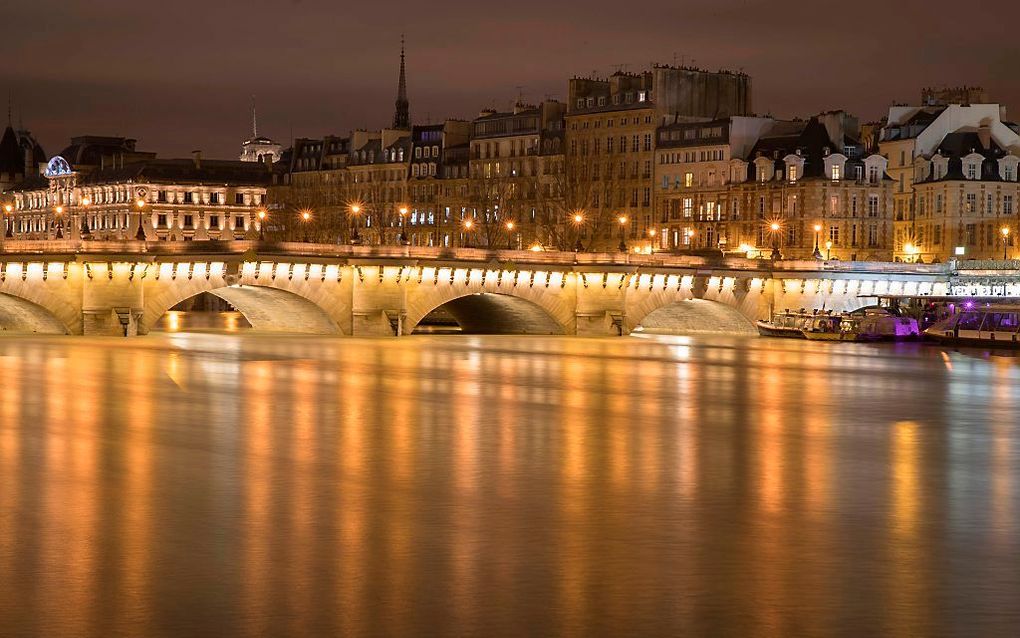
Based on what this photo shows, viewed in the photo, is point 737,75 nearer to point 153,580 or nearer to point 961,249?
point 961,249

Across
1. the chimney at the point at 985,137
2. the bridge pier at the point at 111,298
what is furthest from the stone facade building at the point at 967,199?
the bridge pier at the point at 111,298

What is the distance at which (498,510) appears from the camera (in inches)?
892

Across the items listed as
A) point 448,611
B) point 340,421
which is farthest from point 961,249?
point 448,611

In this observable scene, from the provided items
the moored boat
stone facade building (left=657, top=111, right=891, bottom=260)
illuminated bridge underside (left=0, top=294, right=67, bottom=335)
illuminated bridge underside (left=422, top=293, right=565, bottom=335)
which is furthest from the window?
illuminated bridge underside (left=0, top=294, right=67, bottom=335)

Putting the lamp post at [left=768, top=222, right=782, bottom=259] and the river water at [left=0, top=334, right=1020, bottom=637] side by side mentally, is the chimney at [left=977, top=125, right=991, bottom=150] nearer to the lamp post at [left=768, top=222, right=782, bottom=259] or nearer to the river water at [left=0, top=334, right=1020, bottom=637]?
the lamp post at [left=768, top=222, right=782, bottom=259]

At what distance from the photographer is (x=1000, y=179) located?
9975 cm

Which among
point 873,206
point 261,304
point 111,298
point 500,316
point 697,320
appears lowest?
point 697,320

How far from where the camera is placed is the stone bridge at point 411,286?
6456 cm

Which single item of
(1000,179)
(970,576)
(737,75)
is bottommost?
(970,576)

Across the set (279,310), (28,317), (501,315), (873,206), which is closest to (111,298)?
(28,317)

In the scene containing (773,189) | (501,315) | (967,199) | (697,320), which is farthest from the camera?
(773,189)

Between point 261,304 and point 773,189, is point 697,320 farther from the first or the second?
point 261,304

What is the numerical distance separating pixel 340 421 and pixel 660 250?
75.8m

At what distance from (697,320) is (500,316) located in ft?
42.1
